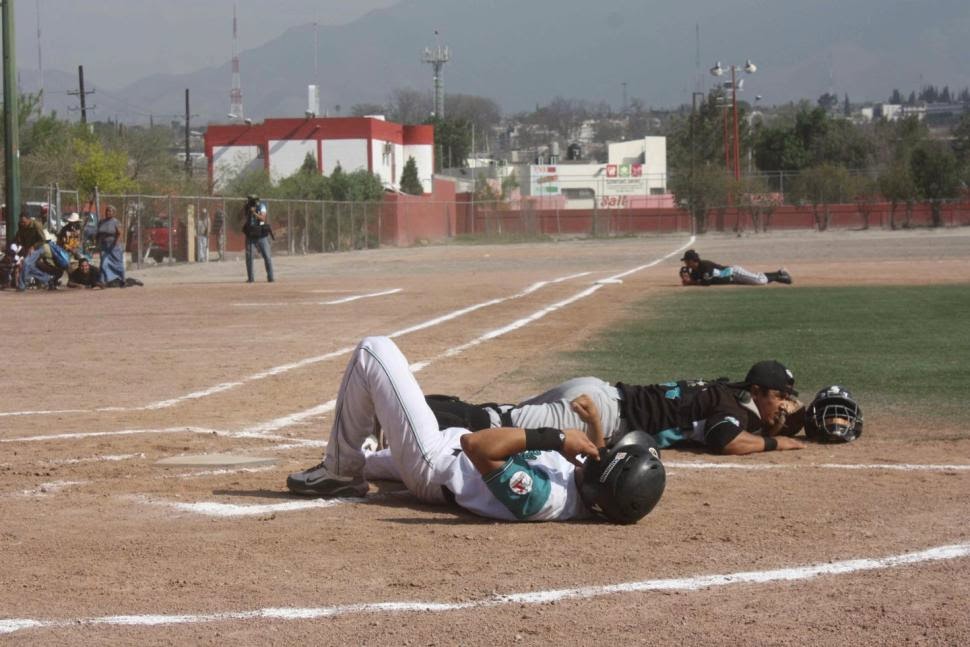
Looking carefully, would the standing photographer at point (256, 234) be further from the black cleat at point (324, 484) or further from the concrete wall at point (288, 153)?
the concrete wall at point (288, 153)

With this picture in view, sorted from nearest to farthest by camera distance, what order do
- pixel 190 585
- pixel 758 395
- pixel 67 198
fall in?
pixel 190 585 < pixel 758 395 < pixel 67 198

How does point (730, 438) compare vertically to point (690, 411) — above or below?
below

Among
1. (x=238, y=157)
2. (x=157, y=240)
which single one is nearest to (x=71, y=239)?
(x=157, y=240)

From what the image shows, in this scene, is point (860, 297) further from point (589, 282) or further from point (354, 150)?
point (354, 150)

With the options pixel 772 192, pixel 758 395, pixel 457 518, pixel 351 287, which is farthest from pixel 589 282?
pixel 772 192

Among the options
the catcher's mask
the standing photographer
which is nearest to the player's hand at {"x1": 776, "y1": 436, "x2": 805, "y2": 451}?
the catcher's mask

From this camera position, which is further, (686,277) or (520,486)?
(686,277)

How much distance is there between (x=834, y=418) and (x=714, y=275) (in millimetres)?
17839

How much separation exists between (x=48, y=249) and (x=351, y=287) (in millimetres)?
6693

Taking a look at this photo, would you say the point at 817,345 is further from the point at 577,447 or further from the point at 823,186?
the point at 823,186

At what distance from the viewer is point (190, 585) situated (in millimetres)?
5688

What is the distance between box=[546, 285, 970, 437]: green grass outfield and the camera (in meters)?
11.7

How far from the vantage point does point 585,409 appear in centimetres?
747

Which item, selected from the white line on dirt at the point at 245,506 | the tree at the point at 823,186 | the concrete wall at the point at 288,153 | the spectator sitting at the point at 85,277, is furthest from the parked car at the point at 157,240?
the tree at the point at 823,186
